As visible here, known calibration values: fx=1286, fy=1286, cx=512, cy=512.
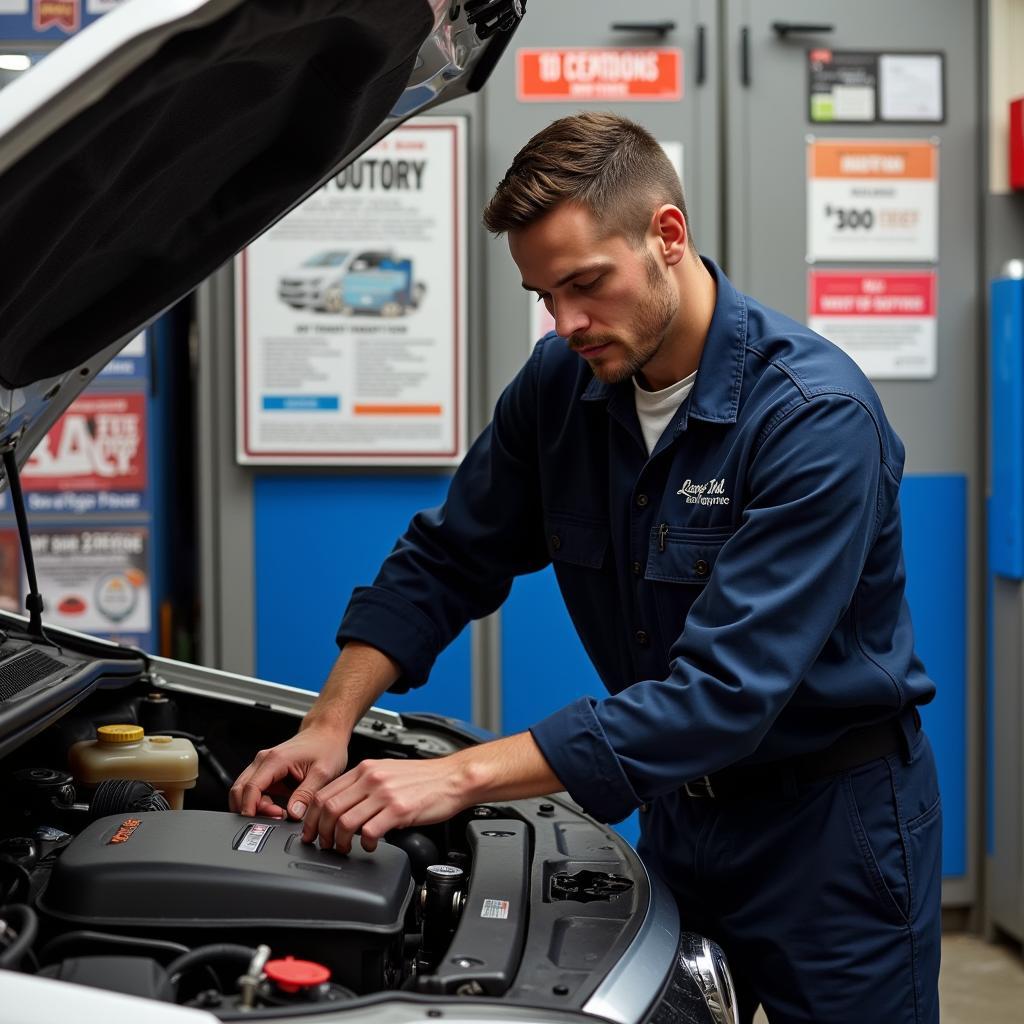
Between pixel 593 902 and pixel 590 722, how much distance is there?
0.19 metres

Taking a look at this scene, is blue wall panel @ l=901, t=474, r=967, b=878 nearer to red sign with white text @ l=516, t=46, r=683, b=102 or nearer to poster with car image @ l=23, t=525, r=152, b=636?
red sign with white text @ l=516, t=46, r=683, b=102

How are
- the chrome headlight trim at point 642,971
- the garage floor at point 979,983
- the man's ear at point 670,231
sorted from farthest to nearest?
the garage floor at point 979,983 → the man's ear at point 670,231 → the chrome headlight trim at point 642,971

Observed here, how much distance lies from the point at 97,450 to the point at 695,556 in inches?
83.3

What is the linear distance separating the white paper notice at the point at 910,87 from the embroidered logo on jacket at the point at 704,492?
207 centimetres

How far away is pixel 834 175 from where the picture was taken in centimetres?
324

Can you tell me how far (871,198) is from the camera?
10.7 ft

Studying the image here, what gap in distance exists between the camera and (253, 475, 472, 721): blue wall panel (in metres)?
3.23

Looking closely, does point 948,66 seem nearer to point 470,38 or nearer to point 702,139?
point 702,139

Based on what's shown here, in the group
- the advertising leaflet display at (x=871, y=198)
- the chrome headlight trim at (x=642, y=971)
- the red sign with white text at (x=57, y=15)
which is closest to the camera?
the chrome headlight trim at (x=642, y=971)

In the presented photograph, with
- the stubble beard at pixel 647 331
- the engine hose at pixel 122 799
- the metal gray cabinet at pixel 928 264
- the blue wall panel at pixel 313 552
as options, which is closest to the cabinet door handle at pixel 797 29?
the metal gray cabinet at pixel 928 264

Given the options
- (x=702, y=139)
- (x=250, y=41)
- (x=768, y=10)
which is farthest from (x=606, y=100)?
(x=250, y=41)

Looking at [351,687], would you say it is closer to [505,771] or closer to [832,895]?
[505,771]

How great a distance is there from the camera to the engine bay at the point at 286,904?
1038mm

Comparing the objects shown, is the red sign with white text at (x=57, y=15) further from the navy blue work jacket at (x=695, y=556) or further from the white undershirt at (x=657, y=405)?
the white undershirt at (x=657, y=405)
